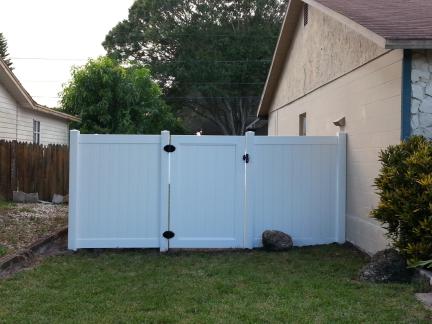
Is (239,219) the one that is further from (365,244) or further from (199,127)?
(199,127)

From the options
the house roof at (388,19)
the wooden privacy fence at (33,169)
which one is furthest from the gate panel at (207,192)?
the wooden privacy fence at (33,169)

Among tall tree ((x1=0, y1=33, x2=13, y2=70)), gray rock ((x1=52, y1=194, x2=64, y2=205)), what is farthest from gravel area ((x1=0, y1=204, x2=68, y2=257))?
tall tree ((x1=0, y1=33, x2=13, y2=70))

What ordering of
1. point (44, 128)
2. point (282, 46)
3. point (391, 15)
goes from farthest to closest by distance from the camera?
point (44, 128) → point (282, 46) → point (391, 15)

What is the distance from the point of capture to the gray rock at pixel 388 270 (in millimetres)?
6164

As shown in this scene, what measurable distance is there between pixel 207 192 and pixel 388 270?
3.05 meters

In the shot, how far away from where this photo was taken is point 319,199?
855 centimetres

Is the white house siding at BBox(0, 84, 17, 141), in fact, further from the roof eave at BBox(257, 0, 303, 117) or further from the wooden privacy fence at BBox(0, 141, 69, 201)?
the roof eave at BBox(257, 0, 303, 117)

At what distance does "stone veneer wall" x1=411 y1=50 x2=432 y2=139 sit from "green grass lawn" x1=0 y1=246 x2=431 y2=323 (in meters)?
1.91

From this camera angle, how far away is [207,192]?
8.34 metres

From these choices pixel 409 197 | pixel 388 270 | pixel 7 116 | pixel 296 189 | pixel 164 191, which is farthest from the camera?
pixel 7 116

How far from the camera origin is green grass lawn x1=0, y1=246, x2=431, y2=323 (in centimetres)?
496

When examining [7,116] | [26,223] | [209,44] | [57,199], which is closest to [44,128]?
[7,116]

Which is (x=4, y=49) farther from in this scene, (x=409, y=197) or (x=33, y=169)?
(x=409, y=197)

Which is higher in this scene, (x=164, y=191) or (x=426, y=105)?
(x=426, y=105)
